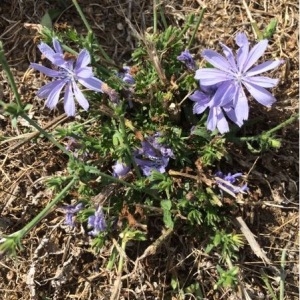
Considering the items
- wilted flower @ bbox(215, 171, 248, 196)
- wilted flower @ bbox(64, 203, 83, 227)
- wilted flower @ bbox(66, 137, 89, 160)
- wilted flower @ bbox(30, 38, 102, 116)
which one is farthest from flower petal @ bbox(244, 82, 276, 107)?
wilted flower @ bbox(64, 203, 83, 227)

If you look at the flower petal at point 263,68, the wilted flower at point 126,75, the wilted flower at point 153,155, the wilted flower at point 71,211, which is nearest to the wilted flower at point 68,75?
the wilted flower at point 126,75

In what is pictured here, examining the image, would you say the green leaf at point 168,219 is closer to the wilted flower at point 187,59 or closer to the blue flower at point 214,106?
the blue flower at point 214,106

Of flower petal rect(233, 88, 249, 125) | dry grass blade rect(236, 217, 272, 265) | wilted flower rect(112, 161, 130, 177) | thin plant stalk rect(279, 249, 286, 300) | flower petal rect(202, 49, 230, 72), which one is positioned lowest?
thin plant stalk rect(279, 249, 286, 300)

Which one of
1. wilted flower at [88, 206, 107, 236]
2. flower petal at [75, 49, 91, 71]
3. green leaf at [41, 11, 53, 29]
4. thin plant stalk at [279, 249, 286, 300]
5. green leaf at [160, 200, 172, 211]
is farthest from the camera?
green leaf at [41, 11, 53, 29]

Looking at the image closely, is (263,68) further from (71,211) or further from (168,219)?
(71,211)

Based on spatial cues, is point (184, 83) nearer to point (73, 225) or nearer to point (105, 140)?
point (105, 140)

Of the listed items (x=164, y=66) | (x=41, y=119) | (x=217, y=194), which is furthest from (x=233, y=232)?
(x=41, y=119)

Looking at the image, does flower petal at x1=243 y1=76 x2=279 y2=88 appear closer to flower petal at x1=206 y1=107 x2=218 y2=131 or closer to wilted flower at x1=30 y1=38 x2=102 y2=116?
flower petal at x1=206 y1=107 x2=218 y2=131
